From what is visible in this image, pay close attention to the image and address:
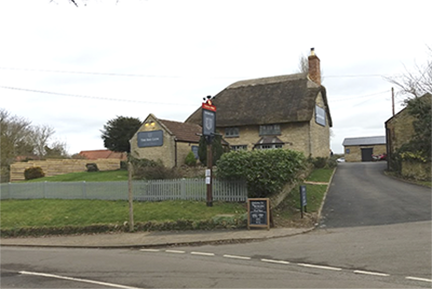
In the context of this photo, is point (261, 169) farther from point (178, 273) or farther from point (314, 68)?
point (314, 68)

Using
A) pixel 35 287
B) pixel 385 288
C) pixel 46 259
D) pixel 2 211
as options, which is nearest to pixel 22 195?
pixel 2 211

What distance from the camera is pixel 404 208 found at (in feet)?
48.3

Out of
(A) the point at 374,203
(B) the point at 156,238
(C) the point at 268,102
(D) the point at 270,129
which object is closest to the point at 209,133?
(B) the point at 156,238

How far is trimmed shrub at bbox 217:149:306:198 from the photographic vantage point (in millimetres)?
14663

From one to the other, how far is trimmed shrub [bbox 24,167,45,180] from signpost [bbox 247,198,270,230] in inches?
951

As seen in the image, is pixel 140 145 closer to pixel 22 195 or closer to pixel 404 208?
pixel 22 195

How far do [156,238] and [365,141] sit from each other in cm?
4423

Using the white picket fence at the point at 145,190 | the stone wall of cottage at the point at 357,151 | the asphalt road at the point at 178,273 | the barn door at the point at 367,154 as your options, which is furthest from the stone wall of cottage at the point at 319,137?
the asphalt road at the point at 178,273

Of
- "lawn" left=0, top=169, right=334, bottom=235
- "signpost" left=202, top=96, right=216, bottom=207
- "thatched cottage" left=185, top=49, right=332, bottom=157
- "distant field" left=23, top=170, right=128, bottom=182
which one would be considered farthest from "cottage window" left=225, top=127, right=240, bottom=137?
"signpost" left=202, top=96, right=216, bottom=207

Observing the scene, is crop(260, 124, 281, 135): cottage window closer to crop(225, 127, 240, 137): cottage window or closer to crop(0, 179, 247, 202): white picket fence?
crop(225, 127, 240, 137): cottage window

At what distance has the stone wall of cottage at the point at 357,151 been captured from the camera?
48781 millimetres

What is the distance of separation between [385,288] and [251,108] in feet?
95.1

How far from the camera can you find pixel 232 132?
34.6m

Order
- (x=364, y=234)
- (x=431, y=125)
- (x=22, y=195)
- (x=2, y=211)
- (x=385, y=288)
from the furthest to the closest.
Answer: (x=431, y=125), (x=22, y=195), (x=2, y=211), (x=364, y=234), (x=385, y=288)
